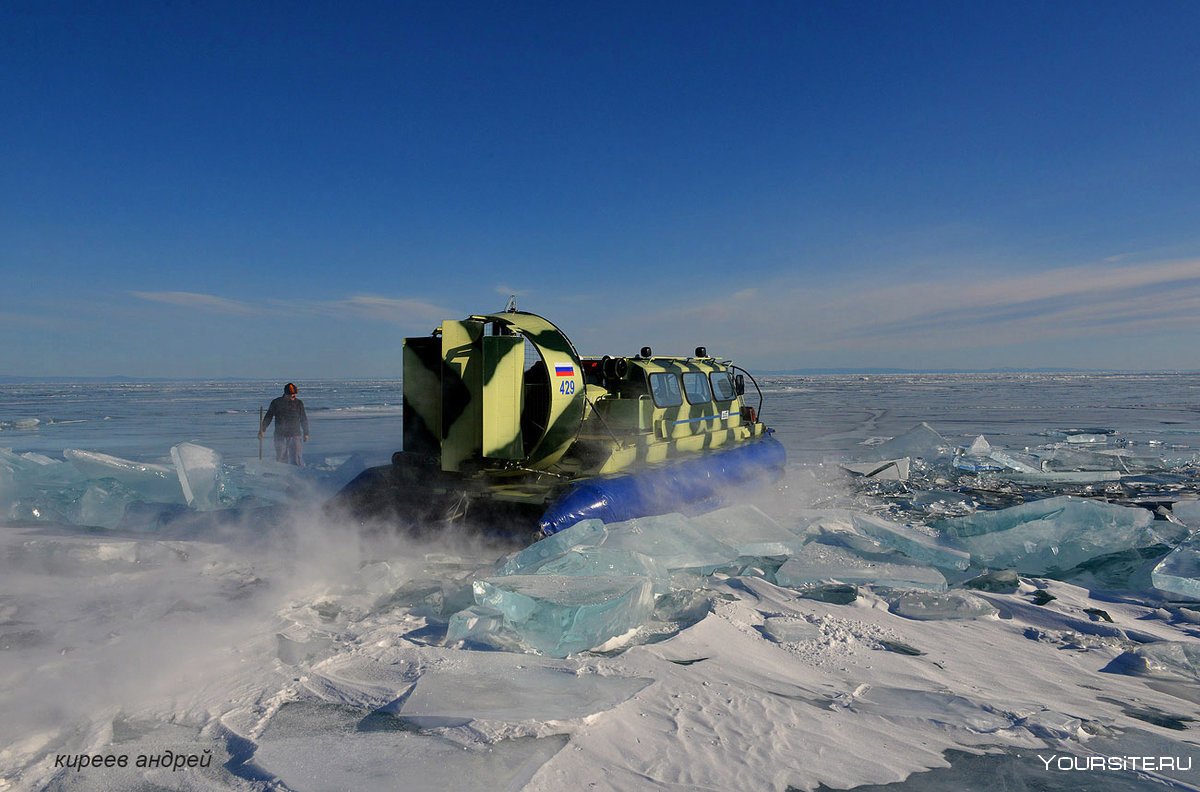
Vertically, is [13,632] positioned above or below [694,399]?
below

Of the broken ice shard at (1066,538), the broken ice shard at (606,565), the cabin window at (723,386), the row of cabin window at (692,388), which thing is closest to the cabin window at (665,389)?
the row of cabin window at (692,388)

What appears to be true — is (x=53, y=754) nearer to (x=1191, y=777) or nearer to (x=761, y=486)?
(x=1191, y=777)

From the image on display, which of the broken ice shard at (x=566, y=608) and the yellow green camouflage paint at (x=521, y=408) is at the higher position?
the yellow green camouflage paint at (x=521, y=408)

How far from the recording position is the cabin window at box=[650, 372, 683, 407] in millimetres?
7924

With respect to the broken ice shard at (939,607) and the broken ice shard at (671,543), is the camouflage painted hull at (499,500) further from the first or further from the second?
the broken ice shard at (939,607)

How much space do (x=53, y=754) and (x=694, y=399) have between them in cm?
721

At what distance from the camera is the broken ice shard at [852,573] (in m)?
4.73

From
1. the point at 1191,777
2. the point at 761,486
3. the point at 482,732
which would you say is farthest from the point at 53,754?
the point at 761,486

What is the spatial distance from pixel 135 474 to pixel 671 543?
6.34m

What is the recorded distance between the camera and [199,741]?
2.60 metres

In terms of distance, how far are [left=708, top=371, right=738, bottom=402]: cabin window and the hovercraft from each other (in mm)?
1973

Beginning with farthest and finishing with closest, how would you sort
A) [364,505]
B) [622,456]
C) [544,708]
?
[622,456]
[364,505]
[544,708]

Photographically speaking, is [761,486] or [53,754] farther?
[761,486]

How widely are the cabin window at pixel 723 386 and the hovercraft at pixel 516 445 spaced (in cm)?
197
